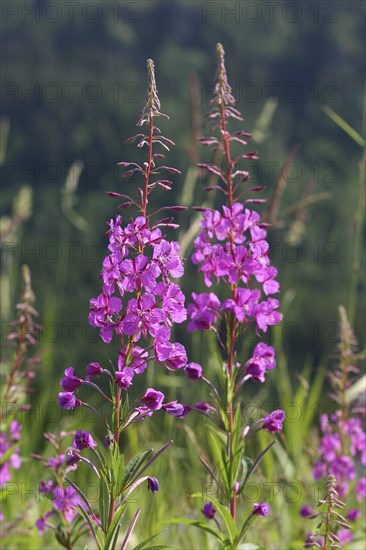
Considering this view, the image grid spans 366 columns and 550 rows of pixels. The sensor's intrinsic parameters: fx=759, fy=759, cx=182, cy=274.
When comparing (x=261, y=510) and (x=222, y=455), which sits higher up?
(x=222, y=455)

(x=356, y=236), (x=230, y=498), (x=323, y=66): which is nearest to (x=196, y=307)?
(x=230, y=498)

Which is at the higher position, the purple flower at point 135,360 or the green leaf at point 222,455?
the purple flower at point 135,360

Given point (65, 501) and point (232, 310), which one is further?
point (65, 501)

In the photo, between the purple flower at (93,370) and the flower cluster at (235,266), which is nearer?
the purple flower at (93,370)

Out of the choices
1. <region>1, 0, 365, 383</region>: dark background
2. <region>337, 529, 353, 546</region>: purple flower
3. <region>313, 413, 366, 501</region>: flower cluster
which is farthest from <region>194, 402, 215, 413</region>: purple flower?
<region>1, 0, 365, 383</region>: dark background

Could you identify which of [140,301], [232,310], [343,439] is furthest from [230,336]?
[343,439]

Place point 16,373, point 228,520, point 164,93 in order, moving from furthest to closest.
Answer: point 164,93 < point 16,373 < point 228,520

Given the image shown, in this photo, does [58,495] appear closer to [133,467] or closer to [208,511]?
[208,511]

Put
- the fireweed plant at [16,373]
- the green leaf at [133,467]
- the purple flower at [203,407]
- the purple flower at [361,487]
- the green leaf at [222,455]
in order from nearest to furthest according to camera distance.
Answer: the green leaf at [133,467], the green leaf at [222,455], the purple flower at [203,407], the fireweed plant at [16,373], the purple flower at [361,487]

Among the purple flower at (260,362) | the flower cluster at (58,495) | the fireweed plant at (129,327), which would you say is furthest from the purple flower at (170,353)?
the flower cluster at (58,495)

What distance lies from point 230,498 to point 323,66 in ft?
272

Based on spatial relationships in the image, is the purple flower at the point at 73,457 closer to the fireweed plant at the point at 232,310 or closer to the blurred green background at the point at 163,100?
the fireweed plant at the point at 232,310

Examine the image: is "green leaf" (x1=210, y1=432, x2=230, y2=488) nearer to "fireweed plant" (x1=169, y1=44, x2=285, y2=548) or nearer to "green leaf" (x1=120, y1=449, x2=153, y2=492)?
"fireweed plant" (x1=169, y1=44, x2=285, y2=548)

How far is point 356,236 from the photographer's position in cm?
435
